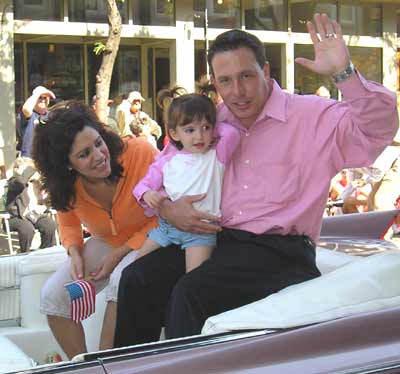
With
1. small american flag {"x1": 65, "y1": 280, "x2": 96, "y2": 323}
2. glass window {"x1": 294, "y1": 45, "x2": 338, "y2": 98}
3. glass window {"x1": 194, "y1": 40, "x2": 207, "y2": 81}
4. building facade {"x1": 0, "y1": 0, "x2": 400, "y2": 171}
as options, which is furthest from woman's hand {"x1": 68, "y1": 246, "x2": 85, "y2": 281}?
glass window {"x1": 294, "y1": 45, "x2": 338, "y2": 98}

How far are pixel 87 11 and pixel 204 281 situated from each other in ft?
34.0

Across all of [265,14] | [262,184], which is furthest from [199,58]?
[262,184]

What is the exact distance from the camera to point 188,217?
2799 mm

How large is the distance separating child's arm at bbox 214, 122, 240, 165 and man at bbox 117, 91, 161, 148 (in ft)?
19.4

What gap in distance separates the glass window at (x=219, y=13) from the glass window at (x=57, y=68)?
2.35m

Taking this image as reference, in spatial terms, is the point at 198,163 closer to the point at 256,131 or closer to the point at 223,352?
the point at 256,131

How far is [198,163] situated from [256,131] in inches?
10.3

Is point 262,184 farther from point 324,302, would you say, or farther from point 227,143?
point 324,302

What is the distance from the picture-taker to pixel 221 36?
2.84 m

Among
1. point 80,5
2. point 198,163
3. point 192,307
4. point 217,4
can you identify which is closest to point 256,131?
point 198,163

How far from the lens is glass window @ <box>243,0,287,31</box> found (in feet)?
46.2

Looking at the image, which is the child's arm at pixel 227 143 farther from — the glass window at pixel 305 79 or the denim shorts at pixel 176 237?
the glass window at pixel 305 79

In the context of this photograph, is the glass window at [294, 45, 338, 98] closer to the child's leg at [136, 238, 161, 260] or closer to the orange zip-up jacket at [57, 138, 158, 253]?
the orange zip-up jacket at [57, 138, 158, 253]

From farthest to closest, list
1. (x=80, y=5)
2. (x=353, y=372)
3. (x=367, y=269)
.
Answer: (x=80, y=5), (x=367, y=269), (x=353, y=372)
